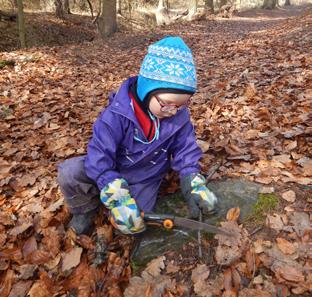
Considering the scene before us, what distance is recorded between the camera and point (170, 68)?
86.0 inches

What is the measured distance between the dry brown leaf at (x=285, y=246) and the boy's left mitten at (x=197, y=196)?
0.50 m

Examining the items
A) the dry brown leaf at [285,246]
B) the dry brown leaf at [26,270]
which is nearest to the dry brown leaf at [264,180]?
the dry brown leaf at [285,246]

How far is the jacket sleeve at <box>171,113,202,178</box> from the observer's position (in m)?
2.63

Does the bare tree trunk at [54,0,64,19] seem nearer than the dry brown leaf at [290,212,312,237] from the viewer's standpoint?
No

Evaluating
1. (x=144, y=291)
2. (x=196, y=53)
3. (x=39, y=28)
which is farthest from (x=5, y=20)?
(x=144, y=291)

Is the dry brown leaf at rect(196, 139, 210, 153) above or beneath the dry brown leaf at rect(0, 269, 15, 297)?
above

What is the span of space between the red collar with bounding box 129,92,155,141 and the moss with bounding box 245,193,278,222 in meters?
0.95

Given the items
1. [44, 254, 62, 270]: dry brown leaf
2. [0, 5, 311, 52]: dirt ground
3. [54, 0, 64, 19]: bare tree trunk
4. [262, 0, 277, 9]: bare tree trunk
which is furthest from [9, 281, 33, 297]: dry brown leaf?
[262, 0, 277, 9]: bare tree trunk

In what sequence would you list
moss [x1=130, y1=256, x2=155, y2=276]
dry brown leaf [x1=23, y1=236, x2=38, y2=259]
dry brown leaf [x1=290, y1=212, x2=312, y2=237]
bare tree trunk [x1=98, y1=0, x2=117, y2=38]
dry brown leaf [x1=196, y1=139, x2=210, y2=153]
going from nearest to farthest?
dry brown leaf [x1=290, y1=212, x2=312, y2=237] → moss [x1=130, y1=256, x2=155, y2=276] → dry brown leaf [x1=23, y1=236, x2=38, y2=259] → dry brown leaf [x1=196, y1=139, x2=210, y2=153] → bare tree trunk [x1=98, y1=0, x2=117, y2=38]

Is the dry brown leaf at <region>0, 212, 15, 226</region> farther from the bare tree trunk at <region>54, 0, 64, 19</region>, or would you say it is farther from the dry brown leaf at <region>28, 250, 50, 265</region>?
the bare tree trunk at <region>54, 0, 64, 19</region>

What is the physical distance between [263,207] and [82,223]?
1.44 meters

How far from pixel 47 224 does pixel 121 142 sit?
39.6 inches

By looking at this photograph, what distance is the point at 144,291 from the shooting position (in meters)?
2.18

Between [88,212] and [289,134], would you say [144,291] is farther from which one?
[289,134]
